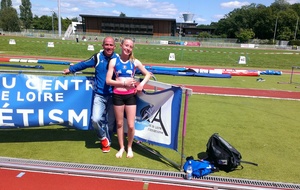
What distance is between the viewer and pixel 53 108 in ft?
16.1

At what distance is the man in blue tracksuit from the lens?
4656 millimetres

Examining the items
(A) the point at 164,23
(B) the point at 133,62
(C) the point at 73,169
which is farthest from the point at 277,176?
(A) the point at 164,23

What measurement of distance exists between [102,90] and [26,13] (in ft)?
476

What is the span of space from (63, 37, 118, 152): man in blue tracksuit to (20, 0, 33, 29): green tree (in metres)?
143

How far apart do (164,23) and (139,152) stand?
4001 inches

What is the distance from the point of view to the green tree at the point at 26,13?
130875mm

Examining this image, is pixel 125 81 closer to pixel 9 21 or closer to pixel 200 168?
pixel 200 168

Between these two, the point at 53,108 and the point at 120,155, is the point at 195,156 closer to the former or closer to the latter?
the point at 120,155

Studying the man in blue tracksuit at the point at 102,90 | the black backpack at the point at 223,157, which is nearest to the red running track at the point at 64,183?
the black backpack at the point at 223,157

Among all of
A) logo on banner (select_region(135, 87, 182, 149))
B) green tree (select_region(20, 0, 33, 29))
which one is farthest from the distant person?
green tree (select_region(20, 0, 33, 29))

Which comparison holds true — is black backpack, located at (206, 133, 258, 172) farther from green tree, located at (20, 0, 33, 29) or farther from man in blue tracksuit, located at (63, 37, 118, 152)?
green tree, located at (20, 0, 33, 29)

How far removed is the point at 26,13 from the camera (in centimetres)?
13138

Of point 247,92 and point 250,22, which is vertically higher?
point 250,22

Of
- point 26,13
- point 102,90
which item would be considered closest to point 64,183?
point 102,90
